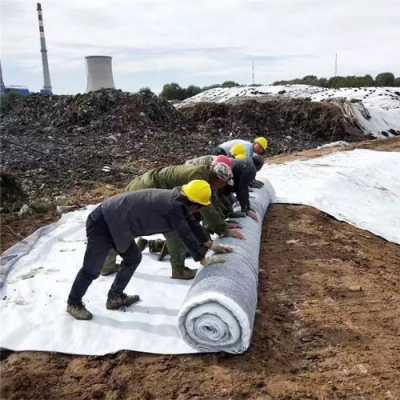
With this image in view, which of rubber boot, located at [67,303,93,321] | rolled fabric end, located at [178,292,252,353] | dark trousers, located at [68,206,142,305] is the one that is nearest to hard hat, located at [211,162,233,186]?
dark trousers, located at [68,206,142,305]

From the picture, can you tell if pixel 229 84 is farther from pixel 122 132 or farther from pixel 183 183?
pixel 183 183

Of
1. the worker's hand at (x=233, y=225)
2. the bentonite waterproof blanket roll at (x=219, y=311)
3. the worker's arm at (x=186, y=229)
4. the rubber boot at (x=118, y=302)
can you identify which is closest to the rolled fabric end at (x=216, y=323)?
the bentonite waterproof blanket roll at (x=219, y=311)

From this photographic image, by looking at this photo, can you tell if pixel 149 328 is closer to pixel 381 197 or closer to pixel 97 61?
pixel 381 197

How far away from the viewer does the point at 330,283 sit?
4.35 metres

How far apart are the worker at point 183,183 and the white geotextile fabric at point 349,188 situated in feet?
9.99

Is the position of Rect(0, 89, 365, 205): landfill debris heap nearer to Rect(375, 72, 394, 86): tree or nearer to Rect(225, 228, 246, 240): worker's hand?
Rect(225, 228, 246, 240): worker's hand

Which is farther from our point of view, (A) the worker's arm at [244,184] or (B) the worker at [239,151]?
(B) the worker at [239,151]

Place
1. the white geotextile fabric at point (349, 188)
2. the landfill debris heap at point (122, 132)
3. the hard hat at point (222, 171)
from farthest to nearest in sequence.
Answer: the landfill debris heap at point (122, 132), the white geotextile fabric at point (349, 188), the hard hat at point (222, 171)

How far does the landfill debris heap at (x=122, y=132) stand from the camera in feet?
31.7

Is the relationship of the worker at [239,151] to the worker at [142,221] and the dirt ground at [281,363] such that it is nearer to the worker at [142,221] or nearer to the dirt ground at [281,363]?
the dirt ground at [281,363]

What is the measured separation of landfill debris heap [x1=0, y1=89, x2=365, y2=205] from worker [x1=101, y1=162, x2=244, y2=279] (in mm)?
4315

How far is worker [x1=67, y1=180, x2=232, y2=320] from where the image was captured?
3.29 meters

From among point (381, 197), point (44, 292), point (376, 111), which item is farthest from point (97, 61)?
point (44, 292)

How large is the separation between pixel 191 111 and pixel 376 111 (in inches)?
387
